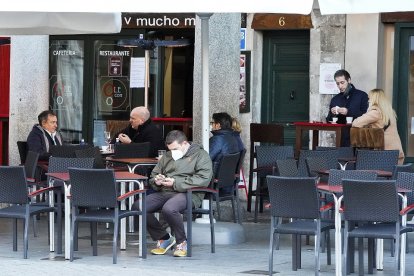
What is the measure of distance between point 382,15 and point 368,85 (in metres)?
1.02

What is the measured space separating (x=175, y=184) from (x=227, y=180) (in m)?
1.34

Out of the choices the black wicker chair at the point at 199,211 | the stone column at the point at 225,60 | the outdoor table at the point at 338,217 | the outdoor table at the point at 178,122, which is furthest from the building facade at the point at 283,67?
the outdoor table at the point at 338,217

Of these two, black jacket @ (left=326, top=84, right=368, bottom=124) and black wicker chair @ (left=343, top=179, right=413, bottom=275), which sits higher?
black jacket @ (left=326, top=84, right=368, bottom=124)

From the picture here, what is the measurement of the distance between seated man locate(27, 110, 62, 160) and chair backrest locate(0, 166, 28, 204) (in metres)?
3.06

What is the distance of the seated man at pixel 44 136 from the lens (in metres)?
17.7

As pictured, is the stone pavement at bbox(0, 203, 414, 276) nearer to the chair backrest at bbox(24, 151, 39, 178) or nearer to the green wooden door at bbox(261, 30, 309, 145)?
the chair backrest at bbox(24, 151, 39, 178)

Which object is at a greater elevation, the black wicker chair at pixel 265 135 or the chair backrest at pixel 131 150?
the black wicker chair at pixel 265 135

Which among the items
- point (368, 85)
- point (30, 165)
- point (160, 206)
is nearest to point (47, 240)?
point (30, 165)

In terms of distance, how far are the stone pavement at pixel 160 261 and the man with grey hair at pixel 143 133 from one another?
1.81m

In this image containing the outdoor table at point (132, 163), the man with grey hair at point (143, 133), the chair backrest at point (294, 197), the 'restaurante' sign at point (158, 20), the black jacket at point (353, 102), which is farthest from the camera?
the 'restaurante' sign at point (158, 20)

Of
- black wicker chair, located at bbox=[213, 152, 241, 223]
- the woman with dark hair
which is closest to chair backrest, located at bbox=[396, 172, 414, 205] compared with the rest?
black wicker chair, located at bbox=[213, 152, 241, 223]

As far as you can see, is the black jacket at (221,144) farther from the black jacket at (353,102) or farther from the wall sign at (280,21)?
the wall sign at (280,21)

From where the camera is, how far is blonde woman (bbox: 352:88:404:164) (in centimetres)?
1755

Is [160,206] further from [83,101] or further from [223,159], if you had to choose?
[83,101]
